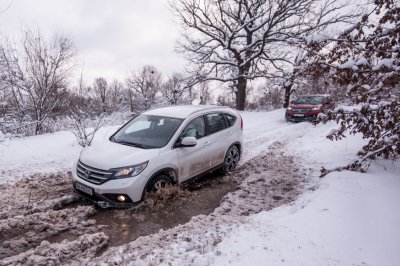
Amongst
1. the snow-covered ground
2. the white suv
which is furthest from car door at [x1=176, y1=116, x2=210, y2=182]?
the snow-covered ground

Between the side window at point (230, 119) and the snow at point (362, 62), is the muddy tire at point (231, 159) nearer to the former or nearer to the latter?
the side window at point (230, 119)

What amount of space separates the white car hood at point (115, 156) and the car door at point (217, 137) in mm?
1571

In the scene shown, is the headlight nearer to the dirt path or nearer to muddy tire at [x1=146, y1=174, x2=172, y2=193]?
muddy tire at [x1=146, y1=174, x2=172, y2=193]

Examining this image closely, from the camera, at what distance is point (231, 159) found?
24.2ft

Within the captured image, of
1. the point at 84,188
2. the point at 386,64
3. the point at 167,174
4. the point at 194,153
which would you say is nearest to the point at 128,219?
the point at 84,188

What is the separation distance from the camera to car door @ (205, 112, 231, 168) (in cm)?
655

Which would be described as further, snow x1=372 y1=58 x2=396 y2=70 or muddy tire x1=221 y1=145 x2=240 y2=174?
muddy tire x1=221 y1=145 x2=240 y2=174

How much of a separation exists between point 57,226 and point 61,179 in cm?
240

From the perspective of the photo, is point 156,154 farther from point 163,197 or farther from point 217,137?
point 217,137

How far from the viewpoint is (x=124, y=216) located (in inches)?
194

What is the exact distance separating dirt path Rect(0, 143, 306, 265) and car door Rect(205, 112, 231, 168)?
59cm

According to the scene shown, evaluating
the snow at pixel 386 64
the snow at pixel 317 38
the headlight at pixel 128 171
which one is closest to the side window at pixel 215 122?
the headlight at pixel 128 171

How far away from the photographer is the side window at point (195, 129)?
19.5 feet

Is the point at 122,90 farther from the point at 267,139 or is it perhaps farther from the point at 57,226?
the point at 57,226
